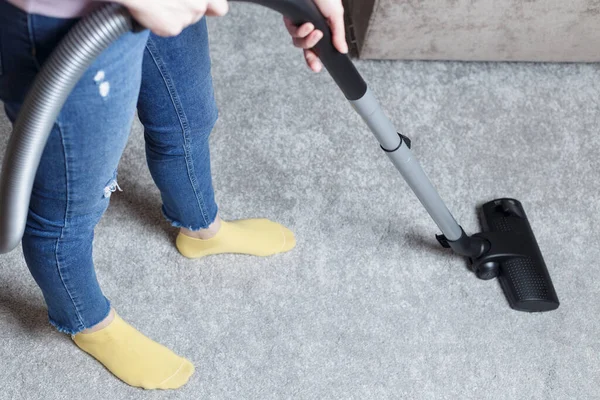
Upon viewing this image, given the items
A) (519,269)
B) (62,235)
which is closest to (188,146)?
(62,235)

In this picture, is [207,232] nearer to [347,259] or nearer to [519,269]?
[347,259]

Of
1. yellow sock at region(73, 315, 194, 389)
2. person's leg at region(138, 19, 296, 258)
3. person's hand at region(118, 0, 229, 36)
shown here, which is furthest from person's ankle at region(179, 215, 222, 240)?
person's hand at region(118, 0, 229, 36)

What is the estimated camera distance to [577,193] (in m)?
1.66

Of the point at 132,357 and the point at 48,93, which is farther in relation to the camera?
the point at 132,357

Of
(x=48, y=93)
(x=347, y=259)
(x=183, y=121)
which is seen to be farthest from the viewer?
(x=347, y=259)

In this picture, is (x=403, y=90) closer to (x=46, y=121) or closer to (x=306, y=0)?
(x=306, y=0)

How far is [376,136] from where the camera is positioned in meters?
1.17

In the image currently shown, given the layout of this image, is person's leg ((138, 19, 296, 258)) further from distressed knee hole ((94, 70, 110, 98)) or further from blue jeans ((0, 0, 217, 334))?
distressed knee hole ((94, 70, 110, 98))

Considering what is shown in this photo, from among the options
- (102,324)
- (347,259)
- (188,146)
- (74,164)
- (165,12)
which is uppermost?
(165,12)

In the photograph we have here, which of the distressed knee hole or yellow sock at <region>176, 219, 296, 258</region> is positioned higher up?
the distressed knee hole

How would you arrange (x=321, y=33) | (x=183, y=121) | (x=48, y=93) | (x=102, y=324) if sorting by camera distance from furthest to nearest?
(x=102, y=324) < (x=183, y=121) < (x=321, y=33) < (x=48, y=93)

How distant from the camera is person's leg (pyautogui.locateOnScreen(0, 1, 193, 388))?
727 mm

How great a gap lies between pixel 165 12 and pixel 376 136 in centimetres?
55

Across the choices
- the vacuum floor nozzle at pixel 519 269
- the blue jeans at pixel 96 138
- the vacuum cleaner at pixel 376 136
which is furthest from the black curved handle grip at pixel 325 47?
the vacuum floor nozzle at pixel 519 269
